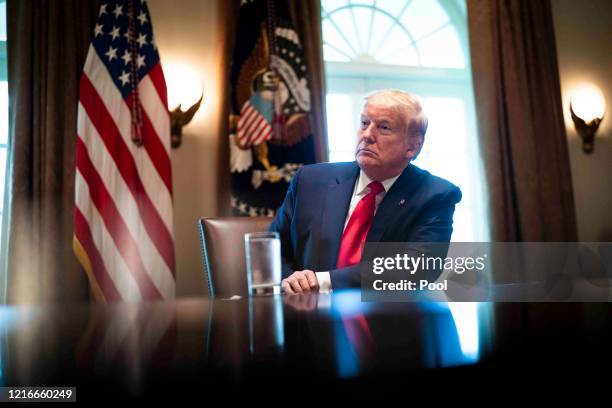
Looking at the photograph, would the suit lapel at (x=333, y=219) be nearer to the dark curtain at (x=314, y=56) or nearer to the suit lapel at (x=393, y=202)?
the suit lapel at (x=393, y=202)

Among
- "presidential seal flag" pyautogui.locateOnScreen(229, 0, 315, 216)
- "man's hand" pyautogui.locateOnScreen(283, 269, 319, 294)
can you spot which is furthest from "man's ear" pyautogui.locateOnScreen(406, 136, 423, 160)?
"presidential seal flag" pyautogui.locateOnScreen(229, 0, 315, 216)

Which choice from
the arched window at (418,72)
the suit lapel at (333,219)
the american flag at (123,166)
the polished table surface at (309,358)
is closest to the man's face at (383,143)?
the suit lapel at (333,219)

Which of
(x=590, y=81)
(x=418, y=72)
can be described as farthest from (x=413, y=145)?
(x=590, y=81)

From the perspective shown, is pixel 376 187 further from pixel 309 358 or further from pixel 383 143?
pixel 309 358

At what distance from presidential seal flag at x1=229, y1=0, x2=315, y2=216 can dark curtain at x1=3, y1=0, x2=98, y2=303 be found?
41.7 inches

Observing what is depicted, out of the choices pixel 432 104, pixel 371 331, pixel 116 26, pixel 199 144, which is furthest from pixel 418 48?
pixel 371 331

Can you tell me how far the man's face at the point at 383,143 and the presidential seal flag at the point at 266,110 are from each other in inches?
53.1

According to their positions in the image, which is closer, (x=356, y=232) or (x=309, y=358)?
(x=309, y=358)

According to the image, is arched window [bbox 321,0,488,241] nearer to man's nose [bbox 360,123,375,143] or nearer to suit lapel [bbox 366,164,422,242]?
man's nose [bbox 360,123,375,143]

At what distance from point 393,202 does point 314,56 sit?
2.22m

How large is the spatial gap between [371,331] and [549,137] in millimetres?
4750

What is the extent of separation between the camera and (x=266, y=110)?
3.62 m

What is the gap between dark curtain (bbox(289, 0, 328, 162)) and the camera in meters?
3.88

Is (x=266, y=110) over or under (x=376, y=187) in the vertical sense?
over
